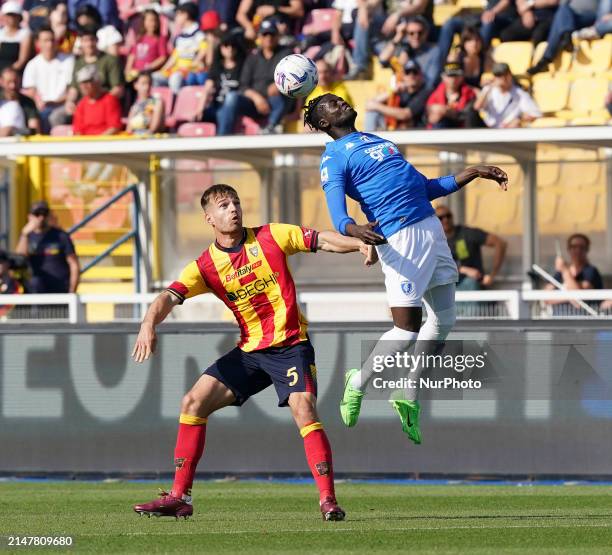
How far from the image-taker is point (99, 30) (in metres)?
20.5

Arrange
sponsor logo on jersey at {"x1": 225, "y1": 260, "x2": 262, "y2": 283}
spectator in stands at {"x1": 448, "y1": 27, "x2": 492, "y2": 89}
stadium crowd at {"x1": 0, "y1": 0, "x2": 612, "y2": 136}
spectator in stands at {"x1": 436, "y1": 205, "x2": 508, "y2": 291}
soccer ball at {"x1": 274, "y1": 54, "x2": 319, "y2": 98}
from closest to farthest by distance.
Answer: sponsor logo on jersey at {"x1": 225, "y1": 260, "x2": 262, "y2": 283} < soccer ball at {"x1": 274, "y1": 54, "x2": 319, "y2": 98} < spectator in stands at {"x1": 436, "y1": 205, "x2": 508, "y2": 291} < stadium crowd at {"x1": 0, "y1": 0, "x2": 612, "y2": 136} < spectator in stands at {"x1": 448, "y1": 27, "x2": 492, "y2": 89}

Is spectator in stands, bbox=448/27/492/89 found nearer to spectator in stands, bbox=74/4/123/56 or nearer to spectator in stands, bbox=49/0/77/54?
spectator in stands, bbox=74/4/123/56

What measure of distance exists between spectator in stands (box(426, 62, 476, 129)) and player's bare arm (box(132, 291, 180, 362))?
7912mm

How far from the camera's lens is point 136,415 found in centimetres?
1351

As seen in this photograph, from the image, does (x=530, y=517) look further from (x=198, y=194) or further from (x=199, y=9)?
(x=199, y=9)

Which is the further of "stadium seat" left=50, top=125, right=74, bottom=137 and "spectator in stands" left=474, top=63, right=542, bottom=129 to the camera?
"stadium seat" left=50, top=125, right=74, bottom=137

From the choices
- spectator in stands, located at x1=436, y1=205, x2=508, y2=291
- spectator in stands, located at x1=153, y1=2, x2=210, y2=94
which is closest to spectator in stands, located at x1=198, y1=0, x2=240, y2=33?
spectator in stands, located at x1=153, y1=2, x2=210, y2=94

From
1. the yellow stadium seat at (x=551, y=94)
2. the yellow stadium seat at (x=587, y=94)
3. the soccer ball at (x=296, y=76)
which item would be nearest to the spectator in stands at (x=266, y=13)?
the yellow stadium seat at (x=551, y=94)

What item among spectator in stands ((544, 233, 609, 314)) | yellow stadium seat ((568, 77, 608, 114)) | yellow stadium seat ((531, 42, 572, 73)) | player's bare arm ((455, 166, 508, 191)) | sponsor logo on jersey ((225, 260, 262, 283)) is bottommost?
spectator in stands ((544, 233, 609, 314))

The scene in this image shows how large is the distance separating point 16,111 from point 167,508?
36.0 ft

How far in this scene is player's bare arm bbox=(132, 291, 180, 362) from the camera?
8.76 metres

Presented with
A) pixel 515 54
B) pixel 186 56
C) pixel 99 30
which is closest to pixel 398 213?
pixel 515 54

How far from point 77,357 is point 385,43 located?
6869 mm

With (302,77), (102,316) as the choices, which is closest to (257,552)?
(302,77)
